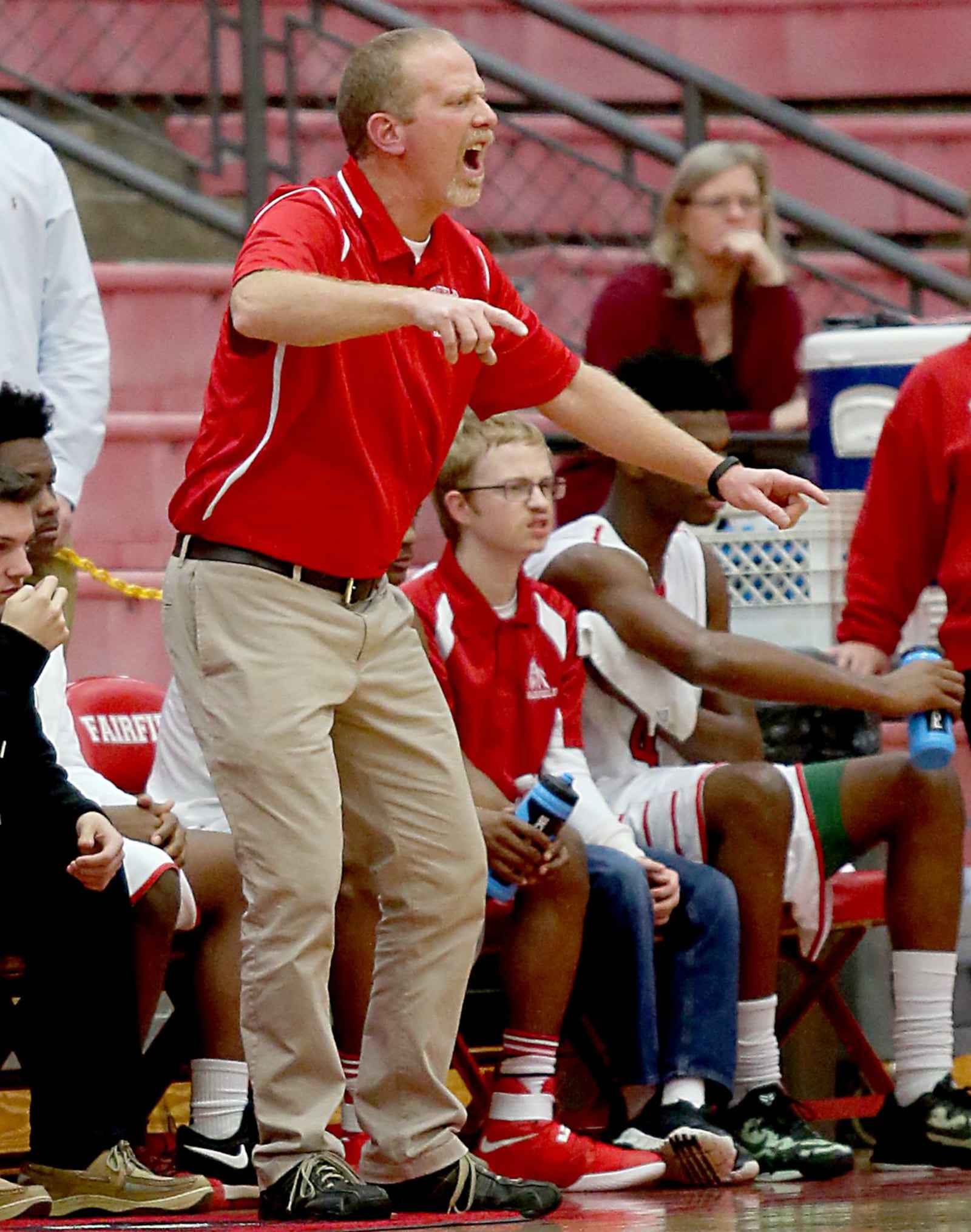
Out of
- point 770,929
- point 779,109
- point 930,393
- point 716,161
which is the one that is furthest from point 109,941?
point 779,109

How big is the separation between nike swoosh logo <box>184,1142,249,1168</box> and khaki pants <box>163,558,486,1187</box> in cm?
36

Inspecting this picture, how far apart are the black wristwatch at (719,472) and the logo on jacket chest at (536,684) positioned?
0.72 meters

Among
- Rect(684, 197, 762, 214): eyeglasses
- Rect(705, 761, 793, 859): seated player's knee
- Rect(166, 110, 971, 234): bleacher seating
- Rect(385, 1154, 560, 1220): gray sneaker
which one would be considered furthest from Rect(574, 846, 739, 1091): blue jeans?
Rect(166, 110, 971, 234): bleacher seating

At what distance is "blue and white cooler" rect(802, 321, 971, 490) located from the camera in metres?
5.73

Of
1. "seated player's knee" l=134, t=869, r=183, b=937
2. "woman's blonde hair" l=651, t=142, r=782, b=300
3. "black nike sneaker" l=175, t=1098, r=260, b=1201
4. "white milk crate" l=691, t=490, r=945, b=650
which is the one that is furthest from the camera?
"woman's blonde hair" l=651, t=142, r=782, b=300

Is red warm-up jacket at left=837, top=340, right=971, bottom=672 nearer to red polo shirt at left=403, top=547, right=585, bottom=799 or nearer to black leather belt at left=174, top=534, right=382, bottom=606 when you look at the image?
red polo shirt at left=403, top=547, right=585, bottom=799

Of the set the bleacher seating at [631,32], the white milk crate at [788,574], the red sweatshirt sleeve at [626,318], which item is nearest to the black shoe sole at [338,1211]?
the white milk crate at [788,574]

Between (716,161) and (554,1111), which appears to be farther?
(716,161)

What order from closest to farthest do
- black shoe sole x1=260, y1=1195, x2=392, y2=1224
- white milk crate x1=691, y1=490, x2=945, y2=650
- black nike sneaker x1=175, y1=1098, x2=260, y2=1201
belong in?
black shoe sole x1=260, y1=1195, x2=392, y2=1224, black nike sneaker x1=175, y1=1098, x2=260, y2=1201, white milk crate x1=691, y1=490, x2=945, y2=650

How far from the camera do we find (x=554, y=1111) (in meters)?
4.55

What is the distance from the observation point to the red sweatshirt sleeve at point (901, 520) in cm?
461

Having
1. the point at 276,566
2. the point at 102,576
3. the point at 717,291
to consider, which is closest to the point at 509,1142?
the point at 276,566

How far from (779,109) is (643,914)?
3.35 meters

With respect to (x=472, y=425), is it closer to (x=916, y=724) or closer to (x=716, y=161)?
(x=916, y=724)
